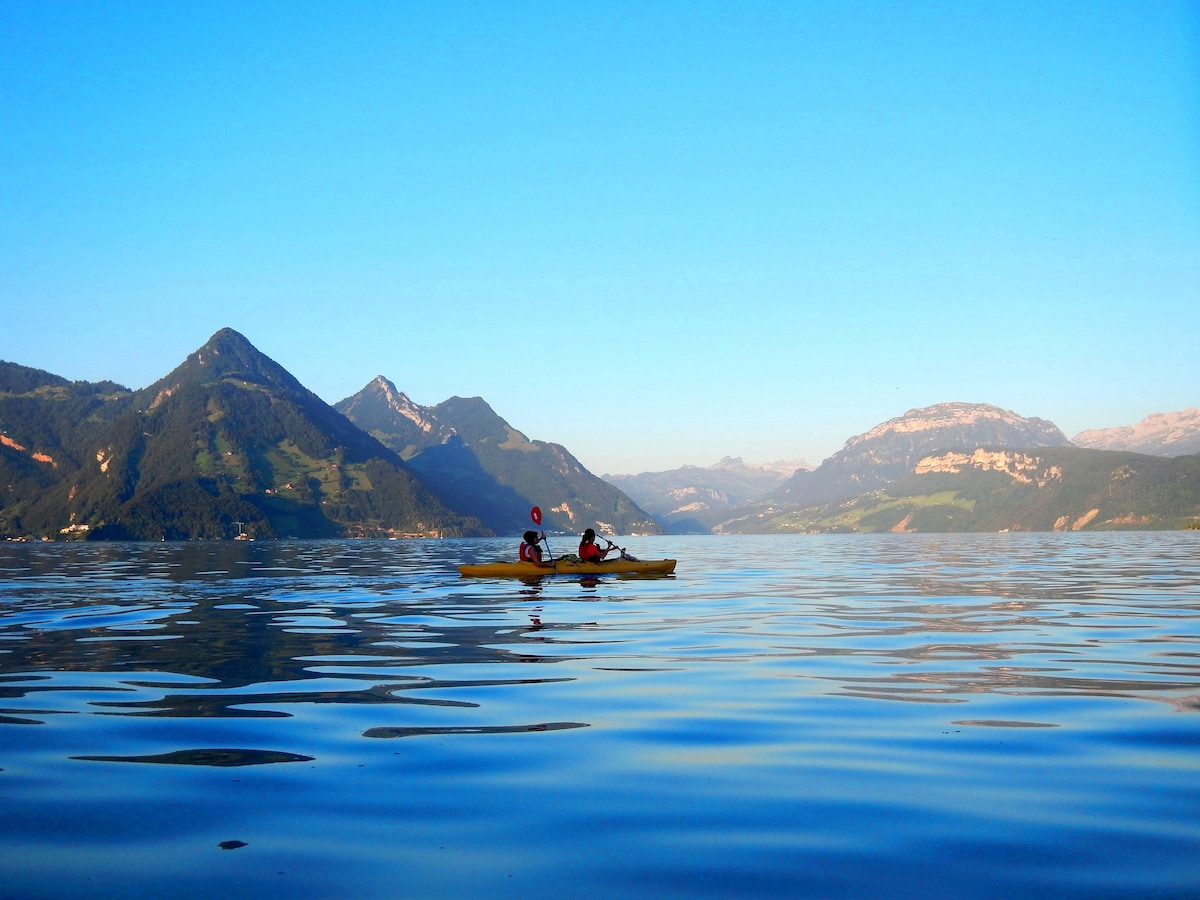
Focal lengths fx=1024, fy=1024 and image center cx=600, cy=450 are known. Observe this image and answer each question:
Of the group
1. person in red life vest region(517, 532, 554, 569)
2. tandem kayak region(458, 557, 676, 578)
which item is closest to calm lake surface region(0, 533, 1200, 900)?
person in red life vest region(517, 532, 554, 569)

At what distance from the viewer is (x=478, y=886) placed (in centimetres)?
680

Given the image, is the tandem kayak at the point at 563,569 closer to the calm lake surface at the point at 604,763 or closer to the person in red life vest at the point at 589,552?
the person in red life vest at the point at 589,552

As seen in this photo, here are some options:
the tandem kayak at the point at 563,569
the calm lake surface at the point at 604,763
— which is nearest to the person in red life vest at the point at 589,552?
the tandem kayak at the point at 563,569

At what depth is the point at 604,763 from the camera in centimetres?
1041

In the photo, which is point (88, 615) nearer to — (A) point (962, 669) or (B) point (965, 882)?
(A) point (962, 669)

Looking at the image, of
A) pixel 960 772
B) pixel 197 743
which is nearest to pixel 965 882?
pixel 960 772

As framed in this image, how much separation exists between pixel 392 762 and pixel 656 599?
79.5 feet

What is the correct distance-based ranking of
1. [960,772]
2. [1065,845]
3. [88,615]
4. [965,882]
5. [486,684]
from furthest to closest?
[88,615] < [486,684] < [960,772] < [1065,845] < [965,882]

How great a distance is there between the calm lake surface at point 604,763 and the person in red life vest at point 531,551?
18377 mm

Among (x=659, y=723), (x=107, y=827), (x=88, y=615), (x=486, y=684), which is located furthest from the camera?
(x=88, y=615)

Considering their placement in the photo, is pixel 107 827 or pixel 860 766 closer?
pixel 107 827

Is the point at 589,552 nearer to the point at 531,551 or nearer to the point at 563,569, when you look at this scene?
the point at 563,569

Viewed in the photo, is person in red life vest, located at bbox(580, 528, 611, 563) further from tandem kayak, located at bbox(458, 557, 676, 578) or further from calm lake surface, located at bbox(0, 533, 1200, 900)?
calm lake surface, located at bbox(0, 533, 1200, 900)

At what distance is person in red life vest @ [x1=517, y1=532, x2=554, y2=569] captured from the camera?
4194 cm
